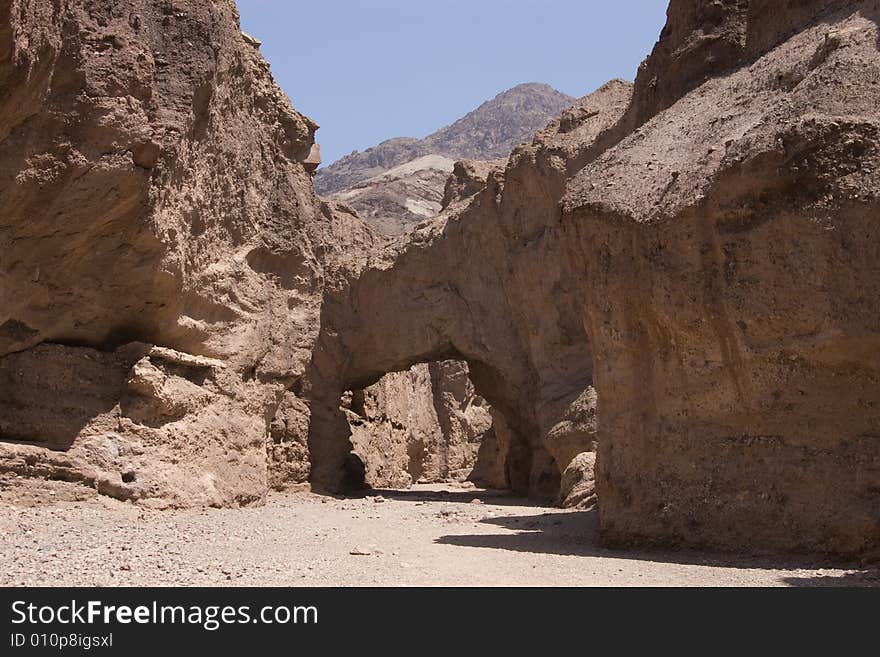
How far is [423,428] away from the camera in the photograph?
77.3ft

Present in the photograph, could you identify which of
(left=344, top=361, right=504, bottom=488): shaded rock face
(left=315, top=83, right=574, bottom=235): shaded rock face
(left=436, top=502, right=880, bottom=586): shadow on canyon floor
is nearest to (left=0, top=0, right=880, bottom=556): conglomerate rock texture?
(left=436, top=502, right=880, bottom=586): shadow on canyon floor

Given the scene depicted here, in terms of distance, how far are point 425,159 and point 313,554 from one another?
57.4 m

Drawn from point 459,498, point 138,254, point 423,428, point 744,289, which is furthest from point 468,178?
point 744,289

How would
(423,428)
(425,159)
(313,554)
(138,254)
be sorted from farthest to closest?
(425,159)
(423,428)
(138,254)
(313,554)

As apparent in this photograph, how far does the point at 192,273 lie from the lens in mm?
10844

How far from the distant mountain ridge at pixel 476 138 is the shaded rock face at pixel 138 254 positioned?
6017cm

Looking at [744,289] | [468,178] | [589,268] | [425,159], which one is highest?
[425,159]

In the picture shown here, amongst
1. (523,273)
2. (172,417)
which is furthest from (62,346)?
(523,273)

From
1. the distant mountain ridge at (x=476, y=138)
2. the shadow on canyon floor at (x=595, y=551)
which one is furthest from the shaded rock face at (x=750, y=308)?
the distant mountain ridge at (x=476, y=138)

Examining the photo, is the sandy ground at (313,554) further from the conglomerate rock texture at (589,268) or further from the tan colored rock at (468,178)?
the tan colored rock at (468,178)

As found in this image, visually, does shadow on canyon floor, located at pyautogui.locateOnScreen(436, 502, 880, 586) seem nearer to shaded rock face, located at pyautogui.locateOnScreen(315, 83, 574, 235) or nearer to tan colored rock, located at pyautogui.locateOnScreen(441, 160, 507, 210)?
tan colored rock, located at pyautogui.locateOnScreen(441, 160, 507, 210)

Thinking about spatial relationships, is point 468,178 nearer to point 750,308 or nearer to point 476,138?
point 750,308

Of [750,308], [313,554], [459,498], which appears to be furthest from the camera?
[459,498]

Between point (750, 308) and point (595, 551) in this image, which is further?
point (595, 551)
